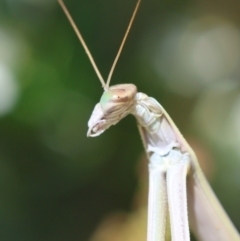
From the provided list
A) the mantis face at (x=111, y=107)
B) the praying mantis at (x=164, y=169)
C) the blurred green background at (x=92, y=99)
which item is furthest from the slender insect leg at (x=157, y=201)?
the blurred green background at (x=92, y=99)

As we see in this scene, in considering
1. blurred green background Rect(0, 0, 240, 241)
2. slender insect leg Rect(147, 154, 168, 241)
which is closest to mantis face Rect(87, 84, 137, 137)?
slender insect leg Rect(147, 154, 168, 241)

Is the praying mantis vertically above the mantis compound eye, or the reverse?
the mantis compound eye

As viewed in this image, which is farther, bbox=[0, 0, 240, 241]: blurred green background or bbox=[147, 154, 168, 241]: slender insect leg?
bbox=[0, 0, 240, 241]: blurred green background

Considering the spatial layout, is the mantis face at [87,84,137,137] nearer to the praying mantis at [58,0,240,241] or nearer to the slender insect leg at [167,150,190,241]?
the praying mantis at [58,0,240,241]

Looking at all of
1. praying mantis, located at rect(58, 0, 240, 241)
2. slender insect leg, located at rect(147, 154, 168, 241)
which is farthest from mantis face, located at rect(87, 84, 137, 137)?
slender insect leg, located at rect(147, 154, 168, 241)

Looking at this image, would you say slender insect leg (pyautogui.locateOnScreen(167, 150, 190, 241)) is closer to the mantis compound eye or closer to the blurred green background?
the mantis compound eye

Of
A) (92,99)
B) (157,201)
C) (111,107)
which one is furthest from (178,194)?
(92,99)

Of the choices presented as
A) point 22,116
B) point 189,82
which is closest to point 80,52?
point 22,116

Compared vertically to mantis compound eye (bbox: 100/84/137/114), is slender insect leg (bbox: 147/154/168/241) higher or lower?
lower

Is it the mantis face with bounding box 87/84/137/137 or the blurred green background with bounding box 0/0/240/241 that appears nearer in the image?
the mantis face with bounding box 87/84/137/137
